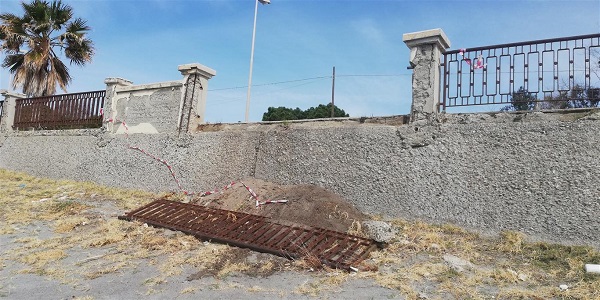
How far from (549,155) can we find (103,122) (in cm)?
898

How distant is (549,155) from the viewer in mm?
4586

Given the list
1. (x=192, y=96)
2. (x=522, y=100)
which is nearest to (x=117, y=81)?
(x=192, y=96)

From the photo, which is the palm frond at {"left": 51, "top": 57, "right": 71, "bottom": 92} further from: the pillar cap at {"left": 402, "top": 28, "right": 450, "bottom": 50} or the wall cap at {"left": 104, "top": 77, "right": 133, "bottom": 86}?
the pillar cap at {"left": 402, "top": 28, "right": 450, "bottom": 50}

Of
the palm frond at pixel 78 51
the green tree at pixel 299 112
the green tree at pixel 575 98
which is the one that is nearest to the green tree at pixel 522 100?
the green tree at pixel 575 98

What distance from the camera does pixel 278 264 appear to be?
164 inches

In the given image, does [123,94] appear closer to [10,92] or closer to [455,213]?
[10,92]

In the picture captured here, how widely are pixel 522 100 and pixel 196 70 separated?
588 centimetres

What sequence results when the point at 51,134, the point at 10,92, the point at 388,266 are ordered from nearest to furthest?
the point at 388,266
the point at 51,134
the point at 10,92

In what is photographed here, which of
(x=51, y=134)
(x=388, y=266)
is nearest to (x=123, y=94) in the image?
(x=51, y=134)

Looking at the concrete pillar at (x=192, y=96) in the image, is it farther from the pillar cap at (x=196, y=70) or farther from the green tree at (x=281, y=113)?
the green tree at (x=281, y=113)

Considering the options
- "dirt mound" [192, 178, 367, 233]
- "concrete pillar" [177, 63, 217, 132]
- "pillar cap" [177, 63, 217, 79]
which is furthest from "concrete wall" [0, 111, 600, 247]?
"pillar cap" [177, 63, 217, 79]

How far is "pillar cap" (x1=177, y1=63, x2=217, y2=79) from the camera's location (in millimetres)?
7891

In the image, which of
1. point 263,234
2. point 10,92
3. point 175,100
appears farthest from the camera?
point 10,92

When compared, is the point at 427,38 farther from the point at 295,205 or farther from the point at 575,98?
the point at 295,205
